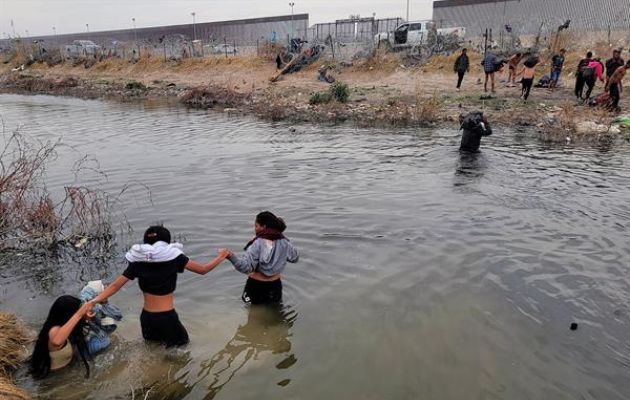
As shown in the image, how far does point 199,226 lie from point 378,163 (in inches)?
238

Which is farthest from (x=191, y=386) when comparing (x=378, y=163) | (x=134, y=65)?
(x=134, y=65)

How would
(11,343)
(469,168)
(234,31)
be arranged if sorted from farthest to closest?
(234,31) → (469,168) → (11,343)

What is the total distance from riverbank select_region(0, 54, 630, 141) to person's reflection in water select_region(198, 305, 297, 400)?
42.3ft

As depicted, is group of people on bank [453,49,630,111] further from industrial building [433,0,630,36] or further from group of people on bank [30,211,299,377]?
group of people on bank [30,211,299,377]

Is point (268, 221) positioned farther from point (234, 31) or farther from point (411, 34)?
point (234, 31)

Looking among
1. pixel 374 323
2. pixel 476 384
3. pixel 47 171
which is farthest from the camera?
pixel 47 171

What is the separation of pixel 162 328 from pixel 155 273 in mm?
704

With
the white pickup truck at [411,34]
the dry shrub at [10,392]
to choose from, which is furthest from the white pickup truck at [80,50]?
the dry shrub at [10,392]

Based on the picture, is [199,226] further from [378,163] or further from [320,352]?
[378,163]

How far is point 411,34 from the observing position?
3550 cm

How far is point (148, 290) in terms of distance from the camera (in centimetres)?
480

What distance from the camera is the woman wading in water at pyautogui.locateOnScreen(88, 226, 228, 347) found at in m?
4.64

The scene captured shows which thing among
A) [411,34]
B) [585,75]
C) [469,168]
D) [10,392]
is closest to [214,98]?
[411,34]

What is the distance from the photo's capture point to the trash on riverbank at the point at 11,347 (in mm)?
4393
